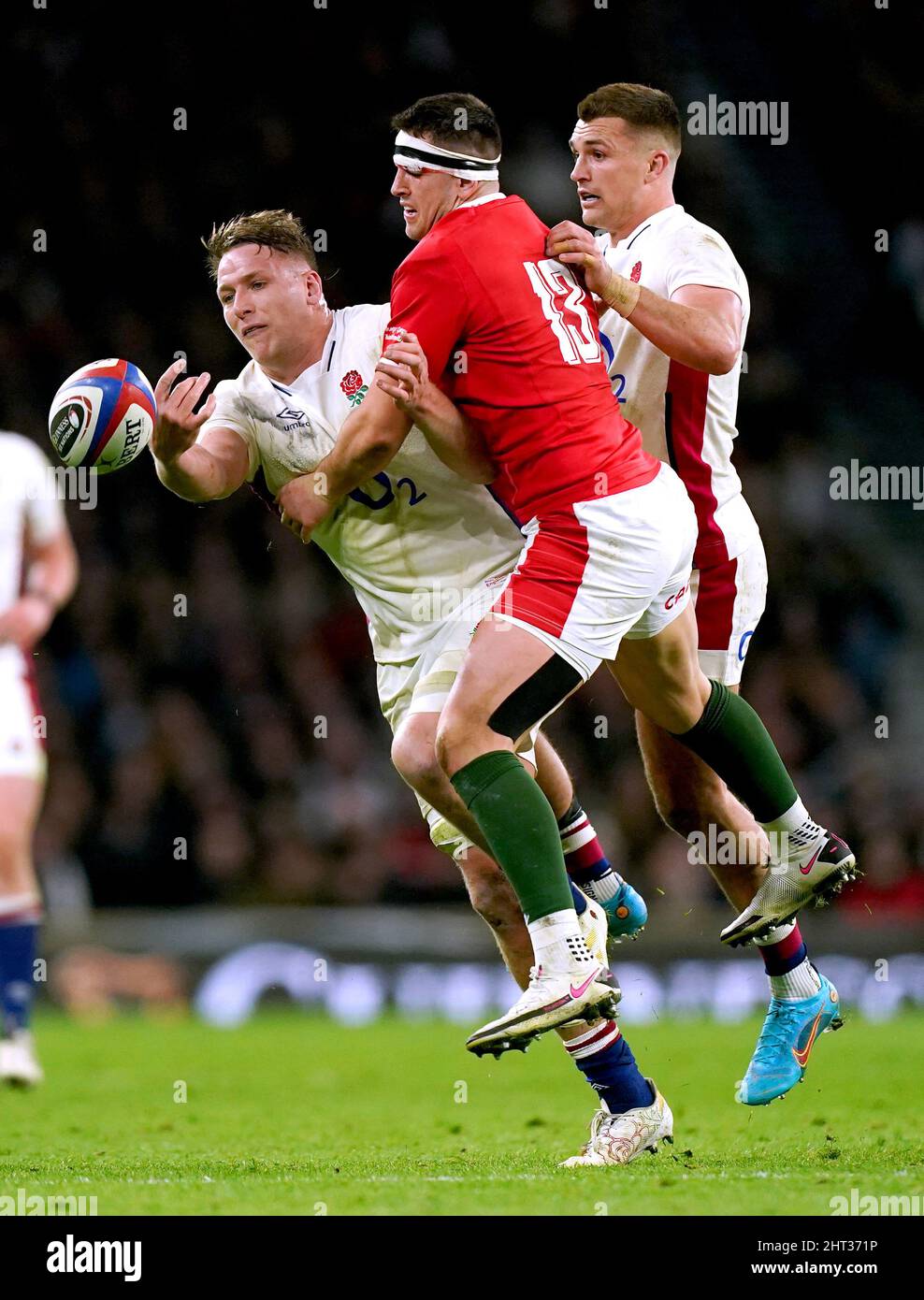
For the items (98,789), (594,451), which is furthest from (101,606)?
(594,451)

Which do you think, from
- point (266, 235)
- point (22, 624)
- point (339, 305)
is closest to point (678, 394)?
point (266, 235)

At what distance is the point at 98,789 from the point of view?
44.0 feet

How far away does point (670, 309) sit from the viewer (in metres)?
5.37

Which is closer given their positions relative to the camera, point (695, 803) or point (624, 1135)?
point (624, 1135)

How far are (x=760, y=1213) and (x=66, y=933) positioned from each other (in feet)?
27.8

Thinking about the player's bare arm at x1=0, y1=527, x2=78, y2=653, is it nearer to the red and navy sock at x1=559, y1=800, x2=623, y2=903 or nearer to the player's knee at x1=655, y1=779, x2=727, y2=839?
the red and navy sock at x1=559, y1=800, x2=623, y2=903

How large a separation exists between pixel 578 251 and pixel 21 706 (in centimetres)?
386

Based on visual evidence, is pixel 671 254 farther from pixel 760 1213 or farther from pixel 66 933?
pixel 66 933

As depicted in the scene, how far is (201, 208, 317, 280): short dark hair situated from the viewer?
5.61 metres

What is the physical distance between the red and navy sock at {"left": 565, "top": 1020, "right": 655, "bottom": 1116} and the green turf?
200 millimetres

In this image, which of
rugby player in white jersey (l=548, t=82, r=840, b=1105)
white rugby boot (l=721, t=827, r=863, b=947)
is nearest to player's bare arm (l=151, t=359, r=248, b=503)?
rugby player in white jersey (l=548, t=82, r=840, b=1105)

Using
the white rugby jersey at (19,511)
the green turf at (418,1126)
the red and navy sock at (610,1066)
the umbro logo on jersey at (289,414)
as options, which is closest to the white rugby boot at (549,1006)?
the green turf at (418,1126)

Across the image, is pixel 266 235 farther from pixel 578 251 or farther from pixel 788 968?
pixel 788 968

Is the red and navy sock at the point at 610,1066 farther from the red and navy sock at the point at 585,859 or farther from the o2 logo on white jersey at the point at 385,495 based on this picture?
the o2 logo on white jersey at the point at 385,495
